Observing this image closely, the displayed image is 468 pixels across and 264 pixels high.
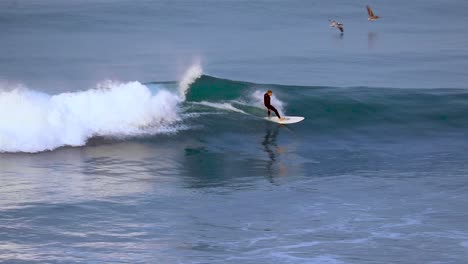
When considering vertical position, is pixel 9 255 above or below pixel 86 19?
below

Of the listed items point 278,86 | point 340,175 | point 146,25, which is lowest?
point 340,175

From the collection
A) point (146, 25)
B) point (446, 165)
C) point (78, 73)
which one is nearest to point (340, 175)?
point (446, 165)

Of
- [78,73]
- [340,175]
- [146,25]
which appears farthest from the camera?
[146,25]

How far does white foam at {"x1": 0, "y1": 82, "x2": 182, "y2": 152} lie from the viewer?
25.8 metres

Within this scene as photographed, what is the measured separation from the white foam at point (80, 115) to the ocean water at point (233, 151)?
52mm

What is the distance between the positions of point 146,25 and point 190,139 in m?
28.5

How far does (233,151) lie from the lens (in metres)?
26.5

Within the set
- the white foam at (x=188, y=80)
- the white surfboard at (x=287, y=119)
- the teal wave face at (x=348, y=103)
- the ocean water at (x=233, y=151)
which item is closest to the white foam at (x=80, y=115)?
the ocean water at (x=233, y=151)

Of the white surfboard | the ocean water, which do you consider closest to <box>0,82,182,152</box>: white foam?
the ocean water

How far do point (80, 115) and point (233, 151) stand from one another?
169 inches

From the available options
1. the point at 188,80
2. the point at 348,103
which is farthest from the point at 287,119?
the point at 188,80

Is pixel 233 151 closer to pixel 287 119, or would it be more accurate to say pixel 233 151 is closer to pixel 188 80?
pixel 287 119

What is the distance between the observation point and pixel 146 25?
55062mm

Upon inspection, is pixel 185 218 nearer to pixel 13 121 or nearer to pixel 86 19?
pixel 13 121
